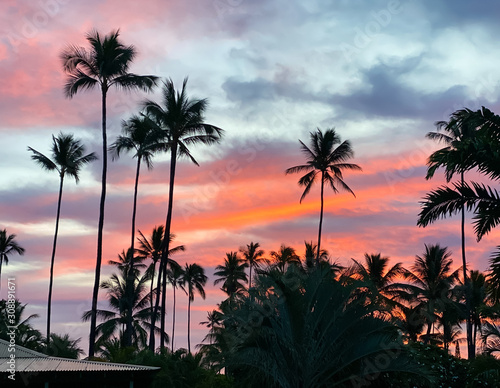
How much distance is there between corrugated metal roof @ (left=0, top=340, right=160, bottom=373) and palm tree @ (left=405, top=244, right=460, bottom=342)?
40.5 m

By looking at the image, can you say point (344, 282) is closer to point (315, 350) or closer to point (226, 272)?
point (315, 350)

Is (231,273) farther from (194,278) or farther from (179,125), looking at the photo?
(179,125)

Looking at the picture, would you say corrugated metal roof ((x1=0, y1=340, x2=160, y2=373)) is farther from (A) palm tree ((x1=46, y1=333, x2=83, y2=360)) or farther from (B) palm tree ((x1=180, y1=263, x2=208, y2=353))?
(B) palm tree ((x1=180, y1=263, x2=208, y2=353))

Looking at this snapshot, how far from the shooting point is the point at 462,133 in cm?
4750

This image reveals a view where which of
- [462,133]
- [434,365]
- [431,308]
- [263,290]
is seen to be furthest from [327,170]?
[263,290]

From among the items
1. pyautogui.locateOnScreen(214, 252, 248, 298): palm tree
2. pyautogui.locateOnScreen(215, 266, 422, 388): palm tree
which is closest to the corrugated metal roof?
pyautogui.locateOnScreen(215, 266, 422, 388): palm tree

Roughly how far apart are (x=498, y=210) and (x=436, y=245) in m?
47.9

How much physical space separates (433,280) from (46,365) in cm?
4516

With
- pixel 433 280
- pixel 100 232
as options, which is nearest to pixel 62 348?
pixel 100 232

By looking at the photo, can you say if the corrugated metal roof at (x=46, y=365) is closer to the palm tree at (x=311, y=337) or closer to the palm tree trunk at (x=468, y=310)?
the palm tree at (x=311, y=337)

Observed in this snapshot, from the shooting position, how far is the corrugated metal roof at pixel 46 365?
2016cm

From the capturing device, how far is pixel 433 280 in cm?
5966

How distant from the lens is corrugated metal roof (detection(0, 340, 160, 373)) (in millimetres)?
20156

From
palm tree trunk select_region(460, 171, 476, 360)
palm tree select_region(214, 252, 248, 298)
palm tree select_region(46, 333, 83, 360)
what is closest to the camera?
palm tree select_region(46, 333, 83, 360)
